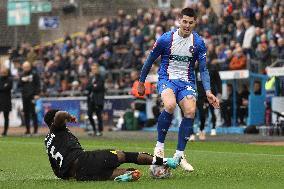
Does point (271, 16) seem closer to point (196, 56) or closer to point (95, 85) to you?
point (95, 85)

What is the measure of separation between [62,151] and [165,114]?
2263 millimetres

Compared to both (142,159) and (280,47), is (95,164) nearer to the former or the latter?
(142,159)

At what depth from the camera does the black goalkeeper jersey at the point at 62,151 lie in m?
10.4

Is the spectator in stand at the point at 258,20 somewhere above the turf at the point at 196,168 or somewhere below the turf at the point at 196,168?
above

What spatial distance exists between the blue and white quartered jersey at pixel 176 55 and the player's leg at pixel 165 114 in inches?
8.6

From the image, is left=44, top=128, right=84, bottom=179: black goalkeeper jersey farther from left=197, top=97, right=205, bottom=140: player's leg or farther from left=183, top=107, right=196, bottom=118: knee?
left=197, top=97, right=205, bottom=140: player's leg

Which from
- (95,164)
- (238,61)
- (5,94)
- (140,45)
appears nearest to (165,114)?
(95,164)

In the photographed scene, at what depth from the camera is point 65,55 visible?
37.2 m

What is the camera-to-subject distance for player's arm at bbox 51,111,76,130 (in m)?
10.6

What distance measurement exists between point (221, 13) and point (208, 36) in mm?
1946

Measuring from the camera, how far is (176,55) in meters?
12.5

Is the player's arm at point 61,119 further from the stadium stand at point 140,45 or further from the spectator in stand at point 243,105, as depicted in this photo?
the spectator in stand at point 243,105

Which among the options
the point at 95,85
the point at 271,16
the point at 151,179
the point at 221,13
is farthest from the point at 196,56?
the point at 221,13

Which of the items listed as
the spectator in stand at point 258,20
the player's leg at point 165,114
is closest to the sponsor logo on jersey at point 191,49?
the player's leg at point 165,114
